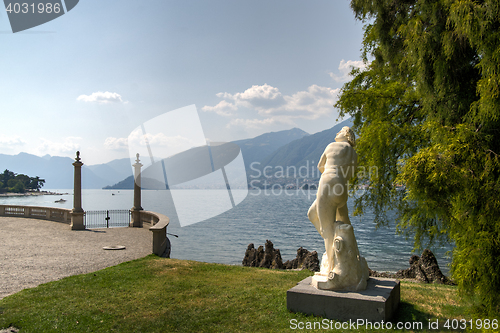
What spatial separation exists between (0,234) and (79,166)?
539 centimetres

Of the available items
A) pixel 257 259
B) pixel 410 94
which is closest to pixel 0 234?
pixel 257 259

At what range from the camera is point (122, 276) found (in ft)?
29.8

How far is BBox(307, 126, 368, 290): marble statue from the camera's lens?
239 inches

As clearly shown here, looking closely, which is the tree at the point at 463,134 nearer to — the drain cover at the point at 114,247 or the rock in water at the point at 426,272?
the rock in water at the point at 426,272

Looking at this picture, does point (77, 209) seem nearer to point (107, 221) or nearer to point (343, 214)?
point (107, 221)

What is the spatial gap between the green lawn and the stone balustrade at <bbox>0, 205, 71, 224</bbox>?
1441 centimetres

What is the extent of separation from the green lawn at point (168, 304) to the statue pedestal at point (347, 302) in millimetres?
189

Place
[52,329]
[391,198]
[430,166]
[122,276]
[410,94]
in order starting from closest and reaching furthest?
[430,166] < [52,329] < [122,276] < [410,94] < [391,198]

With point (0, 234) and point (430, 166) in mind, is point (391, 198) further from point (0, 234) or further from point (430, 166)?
point (0, 234)

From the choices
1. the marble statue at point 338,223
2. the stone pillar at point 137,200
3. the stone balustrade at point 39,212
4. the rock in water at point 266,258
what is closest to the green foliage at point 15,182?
the stone balustrade at point 39,212

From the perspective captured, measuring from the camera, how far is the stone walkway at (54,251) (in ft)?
31.1

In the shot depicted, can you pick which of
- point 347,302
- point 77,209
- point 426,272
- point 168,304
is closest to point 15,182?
point 77,209

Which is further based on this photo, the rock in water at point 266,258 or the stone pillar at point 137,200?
the stone pillar at point 137,200

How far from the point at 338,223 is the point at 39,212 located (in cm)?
2396
